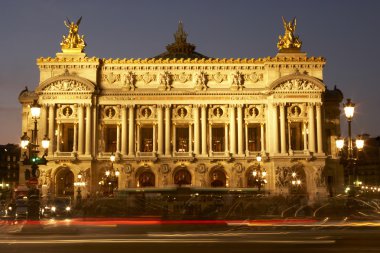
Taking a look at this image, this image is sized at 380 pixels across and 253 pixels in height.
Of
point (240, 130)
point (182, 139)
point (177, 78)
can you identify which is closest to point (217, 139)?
point (182, 139)

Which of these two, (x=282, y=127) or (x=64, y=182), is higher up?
(x=282, y=127)

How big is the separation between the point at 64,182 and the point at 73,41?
65.9 ft

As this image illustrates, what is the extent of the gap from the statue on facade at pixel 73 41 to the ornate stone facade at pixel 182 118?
128 cm

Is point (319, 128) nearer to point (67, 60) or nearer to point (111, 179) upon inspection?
point (111, 179)

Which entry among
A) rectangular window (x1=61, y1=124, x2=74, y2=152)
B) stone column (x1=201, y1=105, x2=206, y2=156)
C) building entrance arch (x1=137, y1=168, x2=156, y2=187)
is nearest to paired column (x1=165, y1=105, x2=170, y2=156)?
building entrance arch (x1=137, y1=168, x2=156, y2=187)

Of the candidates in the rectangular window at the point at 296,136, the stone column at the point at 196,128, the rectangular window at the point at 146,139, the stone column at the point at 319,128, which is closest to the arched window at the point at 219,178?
the stone column at the point at 196,128

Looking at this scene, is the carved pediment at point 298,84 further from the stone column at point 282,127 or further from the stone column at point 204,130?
the stone column at point 204,130

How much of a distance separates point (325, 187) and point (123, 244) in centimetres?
5664

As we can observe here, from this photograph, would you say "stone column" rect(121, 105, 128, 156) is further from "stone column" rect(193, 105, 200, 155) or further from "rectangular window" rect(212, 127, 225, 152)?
"rectangular window" rect(212, 127, 225, 152)

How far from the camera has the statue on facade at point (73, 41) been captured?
8312 cm

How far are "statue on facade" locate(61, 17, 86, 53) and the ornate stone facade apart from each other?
1.28 metres

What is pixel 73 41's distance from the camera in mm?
83438

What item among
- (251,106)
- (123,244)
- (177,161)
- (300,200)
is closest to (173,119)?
(177,161)

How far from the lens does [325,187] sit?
77375mm
